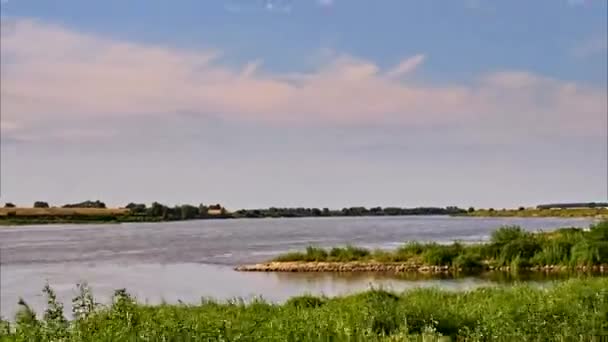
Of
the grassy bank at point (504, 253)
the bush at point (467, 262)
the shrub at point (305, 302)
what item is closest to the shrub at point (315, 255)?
the grassy bank at point (504, 253)

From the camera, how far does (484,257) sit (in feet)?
147

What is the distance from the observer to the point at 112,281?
3816cm

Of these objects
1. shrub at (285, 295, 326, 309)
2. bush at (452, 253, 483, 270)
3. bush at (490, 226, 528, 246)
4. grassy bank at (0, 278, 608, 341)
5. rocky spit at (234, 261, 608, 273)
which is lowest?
rocky spit at (234, 261, 608, 273)

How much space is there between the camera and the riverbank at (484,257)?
4078 centimetres

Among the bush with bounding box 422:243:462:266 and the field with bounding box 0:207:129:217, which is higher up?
the field with bounding box 0:207:129:217

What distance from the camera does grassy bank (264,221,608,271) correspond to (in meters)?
40.9

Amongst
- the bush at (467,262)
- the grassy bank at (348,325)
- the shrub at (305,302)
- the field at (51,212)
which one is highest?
the field at (51,212)

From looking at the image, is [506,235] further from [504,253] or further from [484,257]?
[504,253]

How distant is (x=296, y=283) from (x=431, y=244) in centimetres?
1216

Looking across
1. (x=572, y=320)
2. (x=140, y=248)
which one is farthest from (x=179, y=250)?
(x=572, y=320)

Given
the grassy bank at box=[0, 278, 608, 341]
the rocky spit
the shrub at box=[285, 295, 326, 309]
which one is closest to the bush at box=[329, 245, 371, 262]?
the rocky spit

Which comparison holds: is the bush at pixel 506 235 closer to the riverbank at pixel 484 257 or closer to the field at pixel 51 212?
the riverbank at pixel 484 257

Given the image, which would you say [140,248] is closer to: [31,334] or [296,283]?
[296,283]

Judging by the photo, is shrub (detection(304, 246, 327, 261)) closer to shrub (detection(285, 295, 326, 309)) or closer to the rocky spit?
the rocky spit
